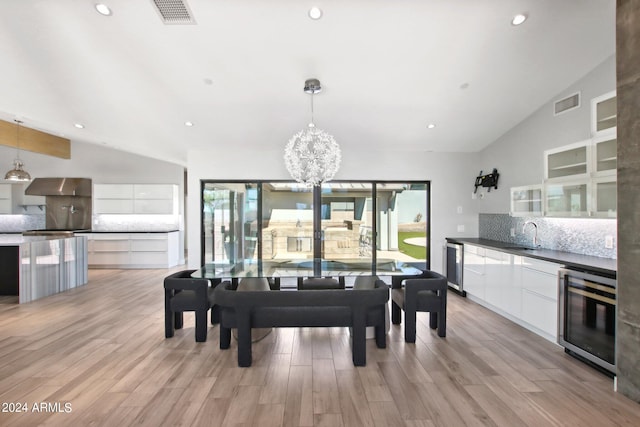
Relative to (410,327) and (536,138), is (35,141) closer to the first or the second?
(410,327)

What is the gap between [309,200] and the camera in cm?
550

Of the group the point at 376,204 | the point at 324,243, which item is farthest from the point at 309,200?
the point at 376,204

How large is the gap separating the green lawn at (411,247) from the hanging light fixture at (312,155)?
2773mm

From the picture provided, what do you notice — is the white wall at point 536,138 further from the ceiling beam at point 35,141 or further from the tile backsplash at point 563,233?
the ceiling beam at point 35,141

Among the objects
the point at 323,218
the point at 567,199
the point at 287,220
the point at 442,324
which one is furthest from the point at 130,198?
the point at 567,199

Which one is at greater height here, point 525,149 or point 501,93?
point 501,93

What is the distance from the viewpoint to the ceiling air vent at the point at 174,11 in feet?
8.29

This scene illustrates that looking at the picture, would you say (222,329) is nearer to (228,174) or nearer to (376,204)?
(228,174)

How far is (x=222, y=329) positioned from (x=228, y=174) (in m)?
3.04

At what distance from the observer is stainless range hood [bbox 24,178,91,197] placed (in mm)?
7121

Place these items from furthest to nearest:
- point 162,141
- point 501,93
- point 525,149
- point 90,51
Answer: point 162,141 < point 525,149 < point 501,93 < point 90,51

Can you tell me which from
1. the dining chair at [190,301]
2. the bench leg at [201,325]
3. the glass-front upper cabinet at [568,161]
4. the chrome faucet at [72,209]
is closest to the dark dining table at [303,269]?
the dining chair at [190,301]

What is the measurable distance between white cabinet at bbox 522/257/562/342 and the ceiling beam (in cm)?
914

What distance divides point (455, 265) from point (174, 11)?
494cm
